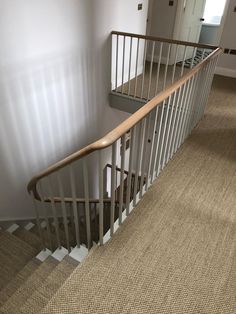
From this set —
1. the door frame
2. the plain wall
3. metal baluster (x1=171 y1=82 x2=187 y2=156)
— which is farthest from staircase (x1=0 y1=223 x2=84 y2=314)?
the plain wall

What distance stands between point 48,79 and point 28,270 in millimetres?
1993

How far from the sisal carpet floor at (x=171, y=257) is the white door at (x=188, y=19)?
3576 millimetres

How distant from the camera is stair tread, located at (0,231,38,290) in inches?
92.9

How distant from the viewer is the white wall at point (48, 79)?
2.47 metres

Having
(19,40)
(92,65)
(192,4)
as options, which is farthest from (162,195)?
(192,4)

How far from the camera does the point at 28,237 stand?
298cm

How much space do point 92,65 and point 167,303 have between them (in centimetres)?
302

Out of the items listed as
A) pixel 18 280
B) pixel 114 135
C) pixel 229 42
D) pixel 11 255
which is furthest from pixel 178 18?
pixel 18 280

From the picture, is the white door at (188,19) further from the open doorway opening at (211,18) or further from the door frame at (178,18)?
the open doorway opening at (211,18)

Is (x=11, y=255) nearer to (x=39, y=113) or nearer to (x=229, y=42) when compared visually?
(x=39, y=113)

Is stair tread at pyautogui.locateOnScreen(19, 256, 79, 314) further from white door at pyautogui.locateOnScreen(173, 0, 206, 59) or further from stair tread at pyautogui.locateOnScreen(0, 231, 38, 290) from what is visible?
white door at pyautogui.locateOnScreen(173, 0, 206, 59)

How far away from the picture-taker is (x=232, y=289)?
1.58m

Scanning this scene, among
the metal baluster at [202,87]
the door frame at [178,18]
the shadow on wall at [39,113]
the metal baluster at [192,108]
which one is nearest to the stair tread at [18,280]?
the shadow on wall at [39,113]

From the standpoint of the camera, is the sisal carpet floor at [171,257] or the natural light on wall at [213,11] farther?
the natural light on wall at [213,11]
